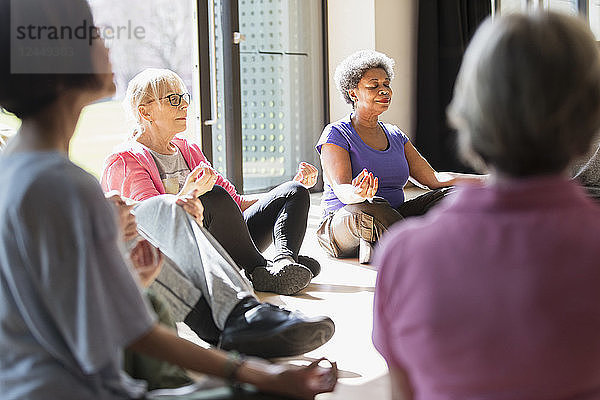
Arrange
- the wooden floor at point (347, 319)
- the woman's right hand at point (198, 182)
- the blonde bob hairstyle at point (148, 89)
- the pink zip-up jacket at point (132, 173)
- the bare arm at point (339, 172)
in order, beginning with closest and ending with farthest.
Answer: the wooden floor at point (347, 319) → the woman's right hand at point (198, 182) → the pink zip-up jacket at point (132, 173) → the blonde bob hairstyle at point (148, 89) → the bare arm at point (339, 172)

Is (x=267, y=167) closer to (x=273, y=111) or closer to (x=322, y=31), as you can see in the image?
(x=273, y=111)

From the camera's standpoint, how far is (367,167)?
12.5ft

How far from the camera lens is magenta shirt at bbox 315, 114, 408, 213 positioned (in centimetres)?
382

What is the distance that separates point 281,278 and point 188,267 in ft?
2.99

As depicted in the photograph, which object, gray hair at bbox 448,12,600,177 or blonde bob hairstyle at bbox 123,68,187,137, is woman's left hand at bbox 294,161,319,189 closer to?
blonde bob hairstyle at bbox 123,68,187,137

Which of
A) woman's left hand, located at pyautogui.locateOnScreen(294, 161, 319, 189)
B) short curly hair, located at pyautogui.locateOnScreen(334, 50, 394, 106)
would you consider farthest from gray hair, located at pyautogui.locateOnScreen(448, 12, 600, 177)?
short curly hair, located at pyautogui.locateOnScreen(334, 50, 394, 106)

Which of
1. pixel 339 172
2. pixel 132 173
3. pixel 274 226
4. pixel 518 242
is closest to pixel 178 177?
pixel 132 173

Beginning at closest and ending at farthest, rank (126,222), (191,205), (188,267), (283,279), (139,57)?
(126,222)
(188,267)
(191,205)
(283,279)
(139,57)

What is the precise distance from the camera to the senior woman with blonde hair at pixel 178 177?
296 cm

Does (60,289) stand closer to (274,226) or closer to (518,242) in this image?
(518,242)

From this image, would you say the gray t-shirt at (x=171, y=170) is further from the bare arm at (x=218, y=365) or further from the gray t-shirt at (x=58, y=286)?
the gray t-shirt at (x=58, y=286)

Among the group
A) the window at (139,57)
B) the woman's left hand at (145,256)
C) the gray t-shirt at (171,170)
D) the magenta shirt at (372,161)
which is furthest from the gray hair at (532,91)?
the window at (139,57)

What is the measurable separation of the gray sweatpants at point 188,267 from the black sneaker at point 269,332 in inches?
2.0

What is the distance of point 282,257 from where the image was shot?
3.31 m
